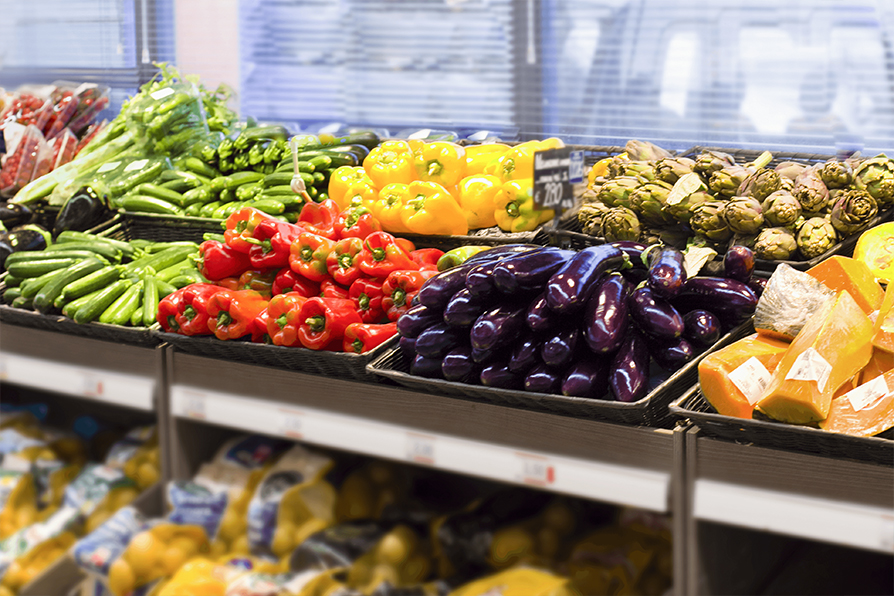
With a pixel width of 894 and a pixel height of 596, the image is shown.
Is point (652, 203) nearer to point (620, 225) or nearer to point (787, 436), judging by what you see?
point (620, 225)

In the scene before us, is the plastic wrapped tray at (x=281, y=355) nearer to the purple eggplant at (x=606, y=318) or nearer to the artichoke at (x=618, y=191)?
the purple eggplant at (x=606, y=318)

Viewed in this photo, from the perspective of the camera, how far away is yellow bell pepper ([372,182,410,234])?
1992 mm

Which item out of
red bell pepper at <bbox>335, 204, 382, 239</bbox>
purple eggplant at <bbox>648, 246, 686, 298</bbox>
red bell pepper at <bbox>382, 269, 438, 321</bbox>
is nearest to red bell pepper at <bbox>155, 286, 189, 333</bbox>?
red bell pepper at <bbox>335, 204, 382, 239</bbox>

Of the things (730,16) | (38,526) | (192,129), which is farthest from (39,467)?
(730,16)

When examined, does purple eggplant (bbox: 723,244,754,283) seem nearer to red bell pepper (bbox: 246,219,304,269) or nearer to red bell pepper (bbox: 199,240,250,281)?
red bell pepper (bbox: 246,219,304,269)

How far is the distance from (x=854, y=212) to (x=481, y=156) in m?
0.90

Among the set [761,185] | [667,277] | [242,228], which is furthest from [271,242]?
[761,185]

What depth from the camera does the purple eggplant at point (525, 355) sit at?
138cm

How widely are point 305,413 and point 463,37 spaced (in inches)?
137

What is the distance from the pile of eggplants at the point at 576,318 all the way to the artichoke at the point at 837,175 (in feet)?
1.30

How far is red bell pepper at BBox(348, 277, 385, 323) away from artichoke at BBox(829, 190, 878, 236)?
2.91ft

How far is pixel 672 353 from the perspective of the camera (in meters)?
1.36

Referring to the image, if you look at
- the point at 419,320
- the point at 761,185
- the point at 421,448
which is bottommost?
the point at 421,448

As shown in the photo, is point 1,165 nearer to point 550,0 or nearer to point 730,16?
point 550,0
